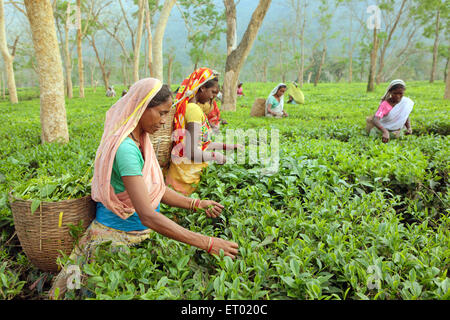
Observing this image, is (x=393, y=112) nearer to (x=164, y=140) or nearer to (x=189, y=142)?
(x=189, y=142)

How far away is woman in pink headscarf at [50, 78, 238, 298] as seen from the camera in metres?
1.68

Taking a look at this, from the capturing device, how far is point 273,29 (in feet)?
136

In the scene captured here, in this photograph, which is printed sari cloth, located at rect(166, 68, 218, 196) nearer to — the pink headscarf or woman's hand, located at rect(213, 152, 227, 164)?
woman's hand, located at rect(213, 152, 227, 164)

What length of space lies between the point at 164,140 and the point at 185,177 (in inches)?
17.0

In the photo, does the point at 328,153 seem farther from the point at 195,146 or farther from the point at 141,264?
the point at 141,264

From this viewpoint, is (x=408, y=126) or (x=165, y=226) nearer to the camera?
(x=165, y=226)

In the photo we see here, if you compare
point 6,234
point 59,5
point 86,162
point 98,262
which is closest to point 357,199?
point 98,262

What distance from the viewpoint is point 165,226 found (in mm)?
1680

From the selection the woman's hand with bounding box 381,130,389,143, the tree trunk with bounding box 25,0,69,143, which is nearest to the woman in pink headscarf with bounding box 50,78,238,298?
the woman's hand with bounding box 381,130,389,143

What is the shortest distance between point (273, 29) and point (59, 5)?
92.8 feet

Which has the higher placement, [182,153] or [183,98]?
[183,98]

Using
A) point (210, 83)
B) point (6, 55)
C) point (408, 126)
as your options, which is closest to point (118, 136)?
point (210, 83)

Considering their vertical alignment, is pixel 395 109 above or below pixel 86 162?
above

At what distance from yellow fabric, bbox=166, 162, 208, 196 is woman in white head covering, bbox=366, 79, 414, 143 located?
3.39 metres
